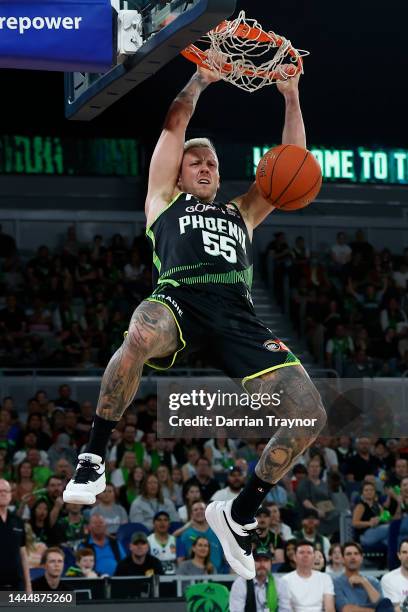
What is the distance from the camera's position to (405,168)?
77.4 ft

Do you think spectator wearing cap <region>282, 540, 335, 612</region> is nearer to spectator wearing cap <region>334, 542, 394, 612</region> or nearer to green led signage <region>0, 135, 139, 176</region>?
spectator wearing cap <region>334, 542, 394, 612</region>

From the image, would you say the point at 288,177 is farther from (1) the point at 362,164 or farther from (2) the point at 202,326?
(1) the point at 362,164

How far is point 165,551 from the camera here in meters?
12.6

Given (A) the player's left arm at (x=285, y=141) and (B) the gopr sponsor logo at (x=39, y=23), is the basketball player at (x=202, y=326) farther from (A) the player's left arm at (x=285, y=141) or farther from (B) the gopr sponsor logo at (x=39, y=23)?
(B) the gopr sponsor logo at (x=39, y=23)

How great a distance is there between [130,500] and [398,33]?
8.44m

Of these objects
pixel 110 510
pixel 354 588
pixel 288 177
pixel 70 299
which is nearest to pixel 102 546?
pixel 110 510

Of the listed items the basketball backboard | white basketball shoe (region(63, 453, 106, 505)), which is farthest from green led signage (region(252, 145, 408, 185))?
white basketball shoe (region(63, 453, 106, 505))

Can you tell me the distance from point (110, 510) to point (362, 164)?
1176 cm

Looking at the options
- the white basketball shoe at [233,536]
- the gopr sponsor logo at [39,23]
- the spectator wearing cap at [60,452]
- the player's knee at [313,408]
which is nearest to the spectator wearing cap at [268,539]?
the spectator wearing cap at [60,452]

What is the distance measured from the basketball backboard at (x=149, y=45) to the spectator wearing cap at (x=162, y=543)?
6018 millimetres

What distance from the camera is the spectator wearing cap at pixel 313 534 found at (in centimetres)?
1296

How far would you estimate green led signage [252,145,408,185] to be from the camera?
74.5 ft

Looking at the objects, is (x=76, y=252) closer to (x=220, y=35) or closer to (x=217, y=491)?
(x=217, y=491)

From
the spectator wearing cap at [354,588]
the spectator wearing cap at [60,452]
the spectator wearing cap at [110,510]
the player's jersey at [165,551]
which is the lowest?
the spectator wearing cap at [354,588]
